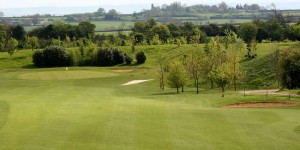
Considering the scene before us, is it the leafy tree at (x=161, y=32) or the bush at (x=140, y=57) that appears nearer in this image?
Answer: the bush at (x=140, y=57)

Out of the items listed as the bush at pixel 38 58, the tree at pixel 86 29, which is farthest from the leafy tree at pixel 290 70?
the tree at pixel 86 29

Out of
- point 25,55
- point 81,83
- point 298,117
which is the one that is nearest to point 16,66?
point 25,55

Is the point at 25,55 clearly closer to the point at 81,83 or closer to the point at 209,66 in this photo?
the point at 81,83

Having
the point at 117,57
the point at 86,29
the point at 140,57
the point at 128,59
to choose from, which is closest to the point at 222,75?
the point at 140,57

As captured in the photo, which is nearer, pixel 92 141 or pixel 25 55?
pixel 92 141

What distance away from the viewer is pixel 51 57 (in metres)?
104

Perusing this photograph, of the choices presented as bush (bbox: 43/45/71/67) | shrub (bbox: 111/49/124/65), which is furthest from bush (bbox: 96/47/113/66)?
bush (bbox: 43/45/71/67)

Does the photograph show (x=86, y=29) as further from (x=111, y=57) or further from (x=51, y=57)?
(x=111, y=57)

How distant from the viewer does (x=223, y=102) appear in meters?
40.3

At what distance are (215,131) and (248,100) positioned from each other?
53.0ft

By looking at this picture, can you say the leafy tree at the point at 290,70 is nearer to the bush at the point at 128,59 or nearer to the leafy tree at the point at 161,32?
the bush at the point at 128,59

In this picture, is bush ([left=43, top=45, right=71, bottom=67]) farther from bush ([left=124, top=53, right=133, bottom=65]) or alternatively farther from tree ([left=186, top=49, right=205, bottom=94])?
tree ([left=186, top=49, right=205, bottom=94])

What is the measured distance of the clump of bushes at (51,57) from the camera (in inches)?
4097

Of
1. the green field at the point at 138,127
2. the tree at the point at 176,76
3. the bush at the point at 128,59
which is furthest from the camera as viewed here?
the bush at the point at 128,59
